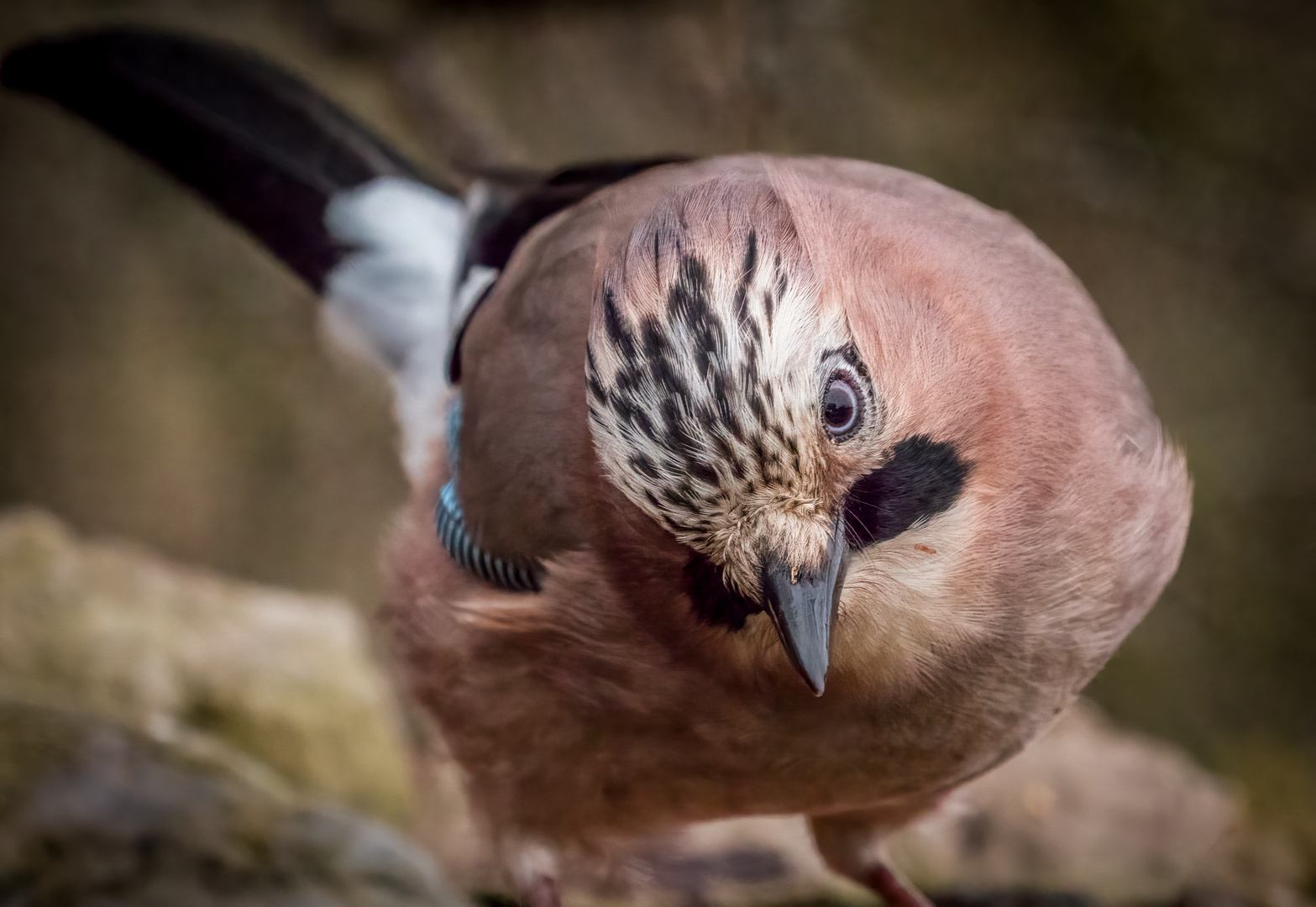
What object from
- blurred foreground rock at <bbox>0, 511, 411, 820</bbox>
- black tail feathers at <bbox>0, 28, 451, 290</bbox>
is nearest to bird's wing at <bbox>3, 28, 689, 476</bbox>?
black tail feathers at <bbox>0, 28, 451, 290</bbox>

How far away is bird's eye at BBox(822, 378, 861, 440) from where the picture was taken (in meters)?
1.10

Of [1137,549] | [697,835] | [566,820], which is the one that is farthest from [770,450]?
[697,835]

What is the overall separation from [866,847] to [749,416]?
123cm

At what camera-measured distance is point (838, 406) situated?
3.64 ft

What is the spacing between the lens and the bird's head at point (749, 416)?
1.10m

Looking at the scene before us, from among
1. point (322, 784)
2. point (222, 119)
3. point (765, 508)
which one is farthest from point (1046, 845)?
point (222, 119)

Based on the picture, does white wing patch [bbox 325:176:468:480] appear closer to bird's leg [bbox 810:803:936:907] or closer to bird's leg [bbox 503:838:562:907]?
bird's leg [bbox 503:838:562:907]

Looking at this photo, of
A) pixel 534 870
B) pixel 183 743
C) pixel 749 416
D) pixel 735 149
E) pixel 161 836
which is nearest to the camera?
pixel 749 416

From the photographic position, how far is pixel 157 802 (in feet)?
5.85

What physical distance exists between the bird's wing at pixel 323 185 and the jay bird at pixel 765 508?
0.09 metres

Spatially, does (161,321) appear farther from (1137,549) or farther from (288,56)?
(1137,549)

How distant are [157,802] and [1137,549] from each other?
146cm

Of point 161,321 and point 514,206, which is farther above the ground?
point 161,321

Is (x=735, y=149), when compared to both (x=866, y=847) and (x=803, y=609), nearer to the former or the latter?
(x=866, y=847)
